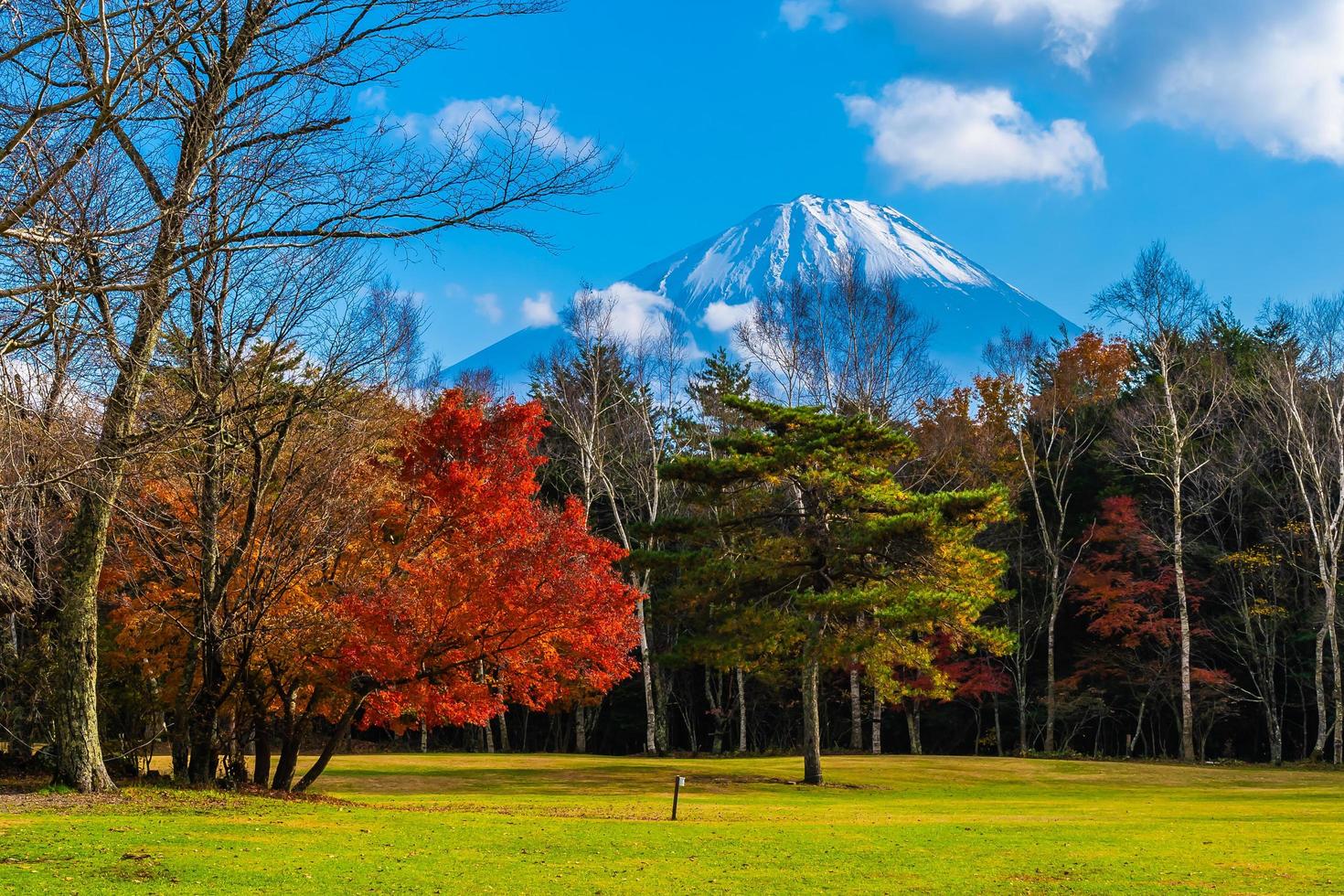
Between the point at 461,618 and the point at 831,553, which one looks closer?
the point at 461,618

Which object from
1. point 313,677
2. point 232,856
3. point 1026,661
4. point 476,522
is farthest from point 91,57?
point 1026,661

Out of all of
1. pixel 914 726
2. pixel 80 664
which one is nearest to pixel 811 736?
pixel 80 664

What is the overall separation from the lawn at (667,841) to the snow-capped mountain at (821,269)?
80909 millimetres

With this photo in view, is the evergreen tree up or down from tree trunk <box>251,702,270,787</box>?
up

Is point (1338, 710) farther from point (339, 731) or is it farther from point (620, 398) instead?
point (339, 731)

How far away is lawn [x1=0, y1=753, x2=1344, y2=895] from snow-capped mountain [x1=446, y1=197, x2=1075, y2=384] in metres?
80.9

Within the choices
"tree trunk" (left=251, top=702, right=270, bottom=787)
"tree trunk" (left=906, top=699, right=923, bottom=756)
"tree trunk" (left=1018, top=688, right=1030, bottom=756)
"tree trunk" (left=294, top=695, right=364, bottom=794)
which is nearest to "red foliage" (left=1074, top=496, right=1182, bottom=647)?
"tree trunk" (left=1018, top=688, right=1030, bottom=756)

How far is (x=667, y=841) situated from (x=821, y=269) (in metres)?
104

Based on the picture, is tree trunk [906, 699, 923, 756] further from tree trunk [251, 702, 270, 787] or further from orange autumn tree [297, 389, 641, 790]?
tree trunk [251, 702, 270, 787]

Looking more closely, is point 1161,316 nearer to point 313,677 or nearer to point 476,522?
point 476,522

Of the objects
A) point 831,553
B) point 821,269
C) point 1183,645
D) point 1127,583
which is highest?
point 821,269

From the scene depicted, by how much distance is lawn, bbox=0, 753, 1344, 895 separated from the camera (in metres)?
8.94

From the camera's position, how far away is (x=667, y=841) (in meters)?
12.2

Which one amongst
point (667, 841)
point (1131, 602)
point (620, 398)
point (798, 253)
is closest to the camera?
point (667, 841)
